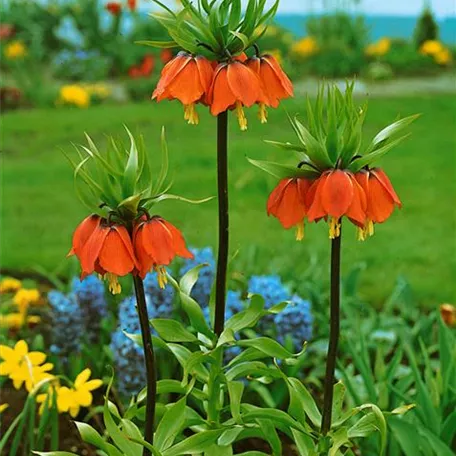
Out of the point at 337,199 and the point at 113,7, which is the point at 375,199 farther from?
the point at 113,7

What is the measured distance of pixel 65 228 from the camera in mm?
5000

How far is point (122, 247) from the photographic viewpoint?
170cm

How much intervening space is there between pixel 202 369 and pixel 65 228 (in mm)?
2948

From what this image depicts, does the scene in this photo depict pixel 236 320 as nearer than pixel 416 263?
Yes

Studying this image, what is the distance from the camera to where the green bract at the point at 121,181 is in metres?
→ 1.71

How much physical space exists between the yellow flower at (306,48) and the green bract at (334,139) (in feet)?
24.2

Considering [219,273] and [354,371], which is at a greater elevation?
[219,273]

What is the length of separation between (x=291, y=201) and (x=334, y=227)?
9cm

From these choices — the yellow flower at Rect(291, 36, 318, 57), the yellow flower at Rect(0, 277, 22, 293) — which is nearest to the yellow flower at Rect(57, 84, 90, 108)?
the yellow flower at Rect(291, 36, 318, 57)

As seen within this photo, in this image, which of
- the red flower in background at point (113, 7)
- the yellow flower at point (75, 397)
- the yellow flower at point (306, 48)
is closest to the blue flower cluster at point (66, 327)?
the yellow flower at point (75, 397)

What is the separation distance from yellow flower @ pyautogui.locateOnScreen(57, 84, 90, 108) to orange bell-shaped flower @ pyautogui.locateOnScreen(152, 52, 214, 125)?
601 centimetres

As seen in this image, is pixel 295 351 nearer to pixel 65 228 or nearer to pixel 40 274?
pixel 40 274

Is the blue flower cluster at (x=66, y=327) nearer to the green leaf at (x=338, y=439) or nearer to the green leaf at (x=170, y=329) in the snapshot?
the green leaf at (x=170, y=329)

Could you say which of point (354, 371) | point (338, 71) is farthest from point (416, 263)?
point (338, 71)
